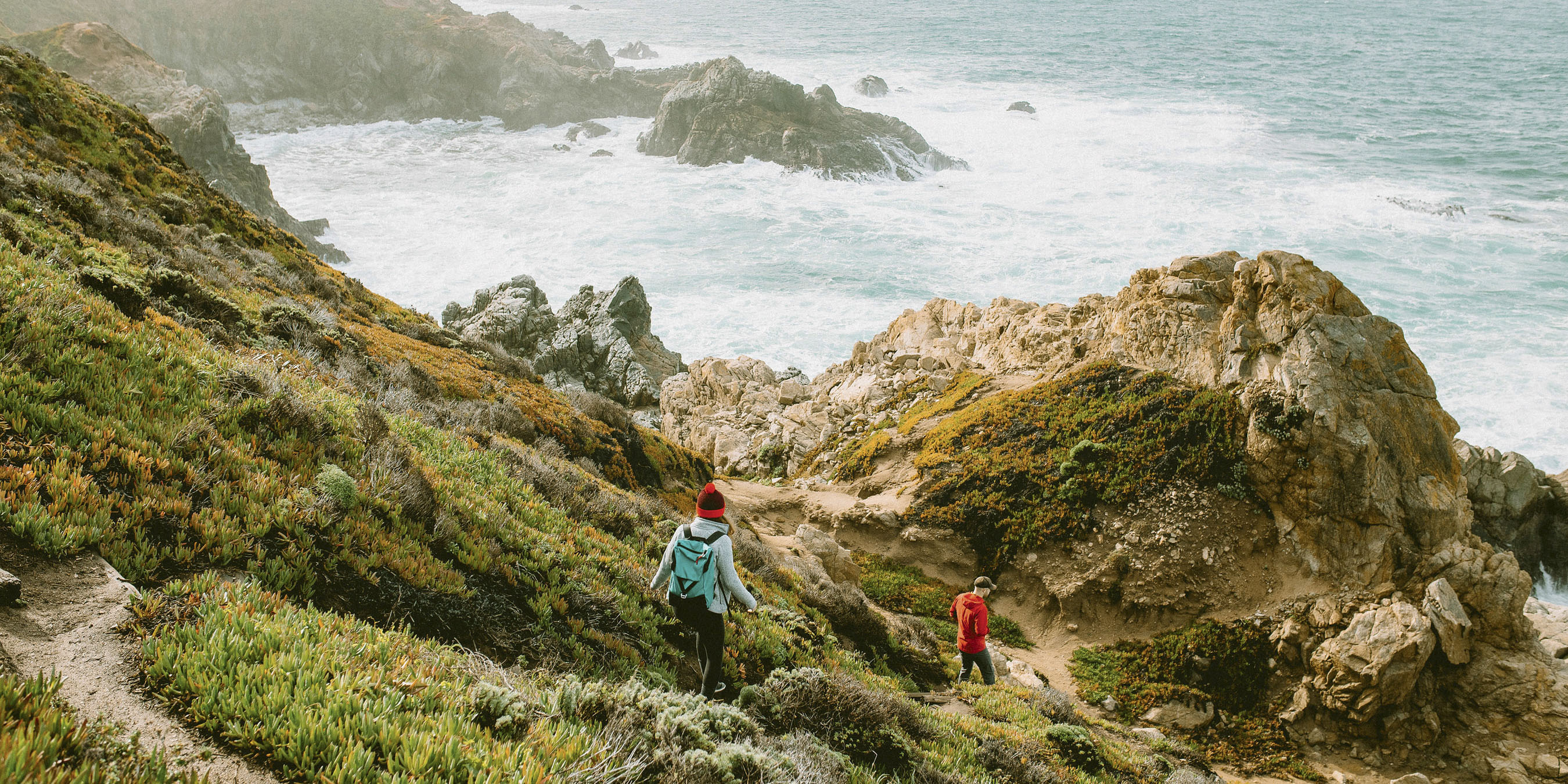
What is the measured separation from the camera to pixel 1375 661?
466 inches

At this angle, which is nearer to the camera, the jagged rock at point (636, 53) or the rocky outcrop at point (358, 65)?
the rocky outcrop at point (358, 65)

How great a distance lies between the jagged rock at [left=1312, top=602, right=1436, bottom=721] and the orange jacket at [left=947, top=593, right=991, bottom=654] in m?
6.69

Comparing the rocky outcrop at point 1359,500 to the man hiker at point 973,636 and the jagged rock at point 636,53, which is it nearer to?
the man hiker at point 973,636

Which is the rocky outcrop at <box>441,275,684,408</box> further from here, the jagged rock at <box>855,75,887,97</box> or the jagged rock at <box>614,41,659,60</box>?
the jagged rock at <box>614,41,659,60</box>

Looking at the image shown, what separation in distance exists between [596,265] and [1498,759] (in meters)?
43.8

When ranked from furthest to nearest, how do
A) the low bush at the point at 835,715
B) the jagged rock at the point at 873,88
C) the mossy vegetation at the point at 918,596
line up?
1. the jagged rock at the point at 873,88
2. the mossy vegetation at the point at 918,596
3. the low bush at the point at 835,715

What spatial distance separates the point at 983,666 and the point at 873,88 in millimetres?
83747

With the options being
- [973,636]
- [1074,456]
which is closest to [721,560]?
[973,636]

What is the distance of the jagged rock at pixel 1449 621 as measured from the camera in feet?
39.3

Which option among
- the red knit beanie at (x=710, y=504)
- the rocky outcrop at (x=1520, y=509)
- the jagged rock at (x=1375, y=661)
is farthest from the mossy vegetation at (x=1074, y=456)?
the rocky outcrop at (x=1520, y=509)

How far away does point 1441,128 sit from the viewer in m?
63.6

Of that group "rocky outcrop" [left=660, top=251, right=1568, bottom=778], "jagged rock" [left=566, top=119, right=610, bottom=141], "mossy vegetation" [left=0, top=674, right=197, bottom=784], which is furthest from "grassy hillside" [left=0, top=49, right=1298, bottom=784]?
"jagged rock" [left=566, top=119, right=610, bottom=141]

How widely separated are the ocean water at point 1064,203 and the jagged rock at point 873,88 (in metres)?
1.61

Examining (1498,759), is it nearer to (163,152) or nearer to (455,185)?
(163,152)
